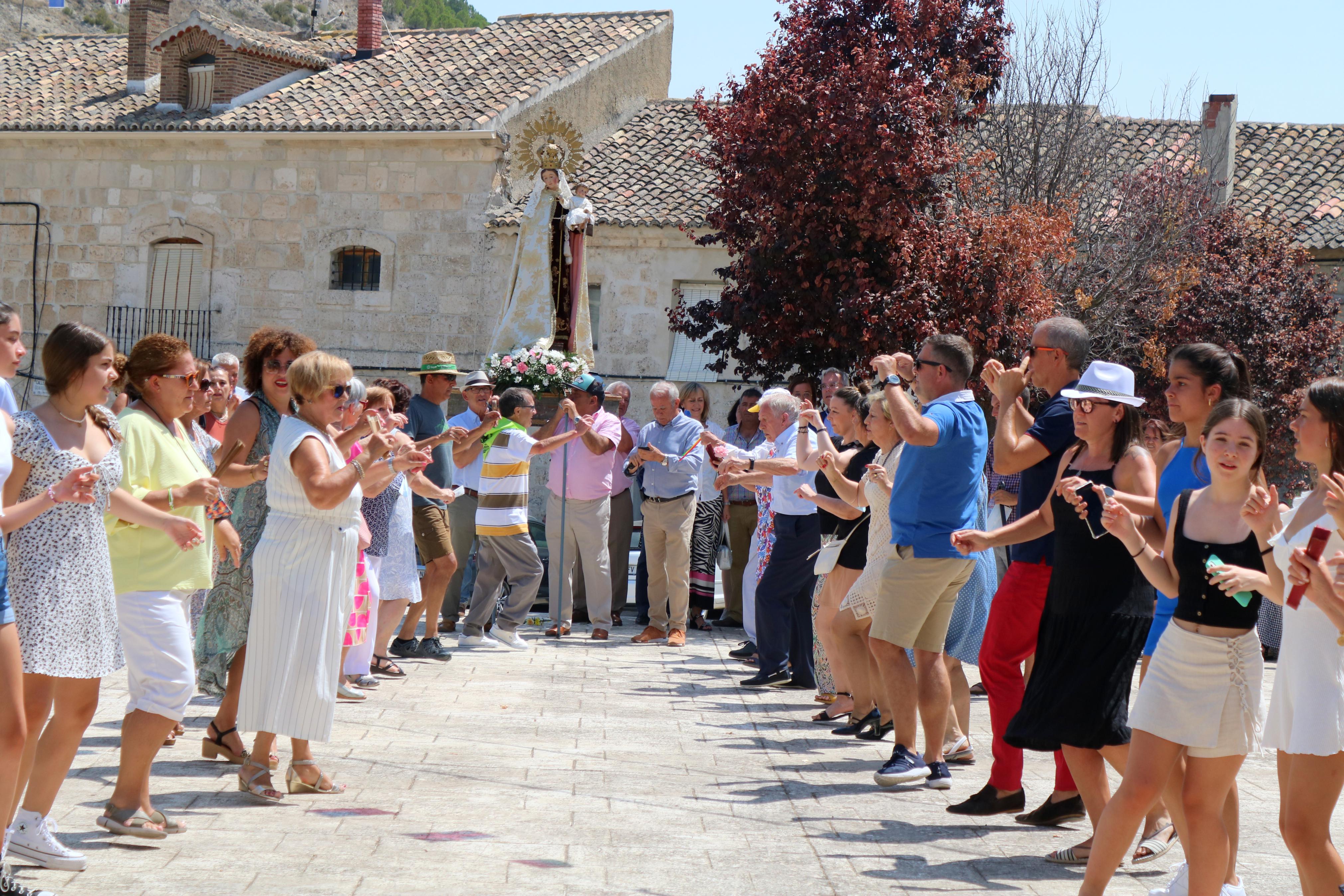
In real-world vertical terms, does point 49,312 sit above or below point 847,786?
above

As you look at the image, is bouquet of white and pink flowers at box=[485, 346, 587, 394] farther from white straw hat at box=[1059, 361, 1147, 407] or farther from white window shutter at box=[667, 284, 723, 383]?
white window shutter at box=[667, 284, 723, 383]

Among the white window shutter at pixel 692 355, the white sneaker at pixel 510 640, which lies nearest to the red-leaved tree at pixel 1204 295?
the white window shutter at pixel 692 355

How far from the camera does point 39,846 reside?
414 centimetres

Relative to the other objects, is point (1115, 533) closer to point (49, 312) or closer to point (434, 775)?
point (434, 775)

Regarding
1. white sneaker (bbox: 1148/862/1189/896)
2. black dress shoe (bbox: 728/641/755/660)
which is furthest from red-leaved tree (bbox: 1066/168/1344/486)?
white sneaker (bbox: 1148/862/1189/896)

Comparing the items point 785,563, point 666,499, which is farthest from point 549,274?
point 785,563

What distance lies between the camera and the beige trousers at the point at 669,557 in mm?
10891

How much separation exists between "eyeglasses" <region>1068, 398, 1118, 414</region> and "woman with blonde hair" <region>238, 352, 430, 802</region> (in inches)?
105

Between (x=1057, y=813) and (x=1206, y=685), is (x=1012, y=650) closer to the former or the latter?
(x=1057, y=813)

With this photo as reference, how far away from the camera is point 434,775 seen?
578cm

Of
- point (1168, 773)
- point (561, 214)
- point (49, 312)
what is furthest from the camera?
point (49, 312)

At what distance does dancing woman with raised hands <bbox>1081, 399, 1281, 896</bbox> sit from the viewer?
12.8 ft

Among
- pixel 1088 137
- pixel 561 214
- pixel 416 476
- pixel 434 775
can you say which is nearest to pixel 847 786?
pixel 434 775

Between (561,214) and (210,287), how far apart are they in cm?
1249
